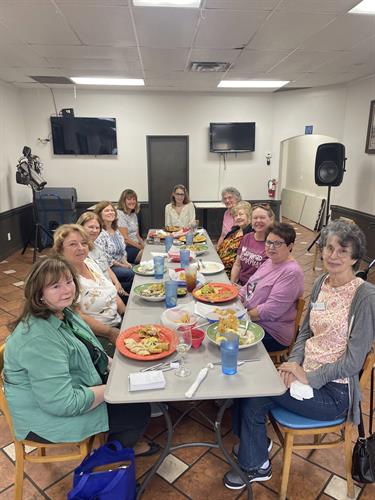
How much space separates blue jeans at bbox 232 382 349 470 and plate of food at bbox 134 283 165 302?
0.71 m

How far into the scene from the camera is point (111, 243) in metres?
3.21

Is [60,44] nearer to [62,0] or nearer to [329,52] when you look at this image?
[62,0]

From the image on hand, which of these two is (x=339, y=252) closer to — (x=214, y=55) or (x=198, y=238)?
(x=198, y=238)

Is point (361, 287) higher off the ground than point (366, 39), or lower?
lower

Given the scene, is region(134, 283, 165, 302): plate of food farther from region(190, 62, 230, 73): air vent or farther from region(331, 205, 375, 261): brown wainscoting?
region(331, 205, 375, 261): brown wainscoting

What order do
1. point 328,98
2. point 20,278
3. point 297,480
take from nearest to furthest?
point 297,480 < point 20,278 < point 328,98

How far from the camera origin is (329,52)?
3973 millimetres

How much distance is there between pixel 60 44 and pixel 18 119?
2946mm

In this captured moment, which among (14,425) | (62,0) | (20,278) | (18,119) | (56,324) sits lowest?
(20,278)

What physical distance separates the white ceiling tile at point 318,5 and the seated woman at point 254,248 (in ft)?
5.17

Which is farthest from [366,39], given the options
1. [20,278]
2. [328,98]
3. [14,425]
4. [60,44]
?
[20,278]

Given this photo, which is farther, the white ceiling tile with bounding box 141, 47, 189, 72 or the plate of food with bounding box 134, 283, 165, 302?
the white ceiling tile with bounding box 141, 47, 189, 72

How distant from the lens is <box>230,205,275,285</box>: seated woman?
255 centimetres

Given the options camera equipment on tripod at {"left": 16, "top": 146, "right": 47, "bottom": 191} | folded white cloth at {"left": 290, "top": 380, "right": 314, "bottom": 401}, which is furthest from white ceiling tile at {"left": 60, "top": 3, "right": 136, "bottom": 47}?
folded white cloth at {"left": 290, "top": 380, "right": 314, "bottom": 401}
